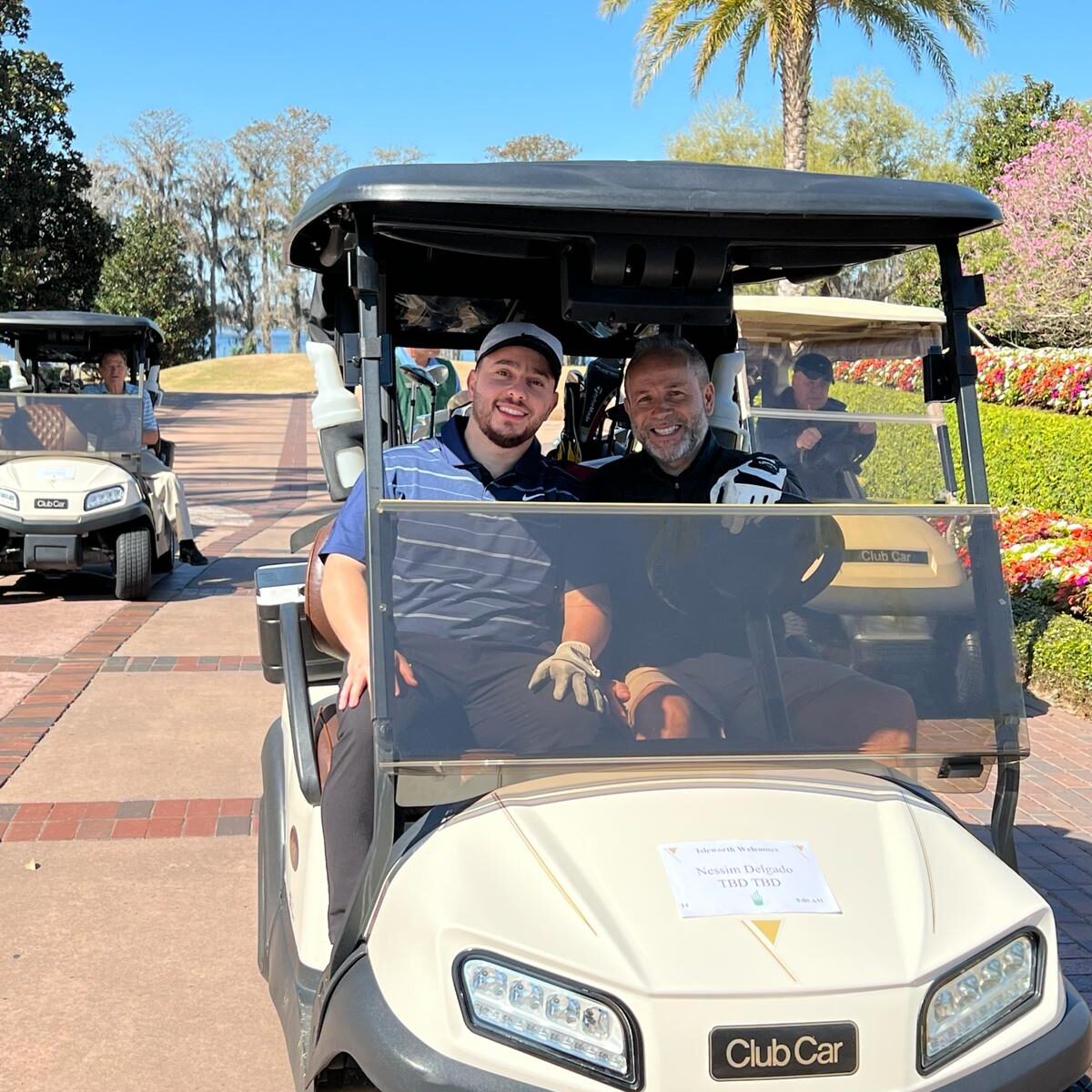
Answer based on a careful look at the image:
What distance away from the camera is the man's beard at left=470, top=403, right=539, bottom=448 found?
8.65 feet

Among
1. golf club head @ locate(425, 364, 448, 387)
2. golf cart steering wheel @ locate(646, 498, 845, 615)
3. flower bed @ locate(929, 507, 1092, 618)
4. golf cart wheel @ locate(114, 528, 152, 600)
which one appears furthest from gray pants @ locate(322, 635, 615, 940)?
golf cart wheel @ locate(114, 528, 152, 600)

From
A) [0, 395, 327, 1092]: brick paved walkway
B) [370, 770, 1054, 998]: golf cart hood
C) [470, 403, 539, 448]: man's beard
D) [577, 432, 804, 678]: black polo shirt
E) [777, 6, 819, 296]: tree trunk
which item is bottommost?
[0, 395, 327, 1092]: brick paved walkway

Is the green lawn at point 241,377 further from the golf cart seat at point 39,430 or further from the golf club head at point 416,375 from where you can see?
the golf club head at point 416,375

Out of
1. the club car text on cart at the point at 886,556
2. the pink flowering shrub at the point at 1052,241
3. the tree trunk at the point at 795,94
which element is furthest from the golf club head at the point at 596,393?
the pink flowering shrub at the point at 1052,241

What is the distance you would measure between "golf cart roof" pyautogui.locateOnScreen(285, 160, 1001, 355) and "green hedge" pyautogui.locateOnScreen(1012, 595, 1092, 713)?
3.44 meters

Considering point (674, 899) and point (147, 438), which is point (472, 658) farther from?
point (147, 438)

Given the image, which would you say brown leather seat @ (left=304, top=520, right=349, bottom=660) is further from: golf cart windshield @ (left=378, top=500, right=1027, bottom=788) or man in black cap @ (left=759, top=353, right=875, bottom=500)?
man in black cap @ (left=759, top=353, right=875, bottom=500)

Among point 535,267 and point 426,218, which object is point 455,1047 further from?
point 535,267

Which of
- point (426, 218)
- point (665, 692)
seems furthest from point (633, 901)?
point (426, 218)

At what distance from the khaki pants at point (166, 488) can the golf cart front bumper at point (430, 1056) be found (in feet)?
21.0

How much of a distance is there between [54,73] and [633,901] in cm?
2325

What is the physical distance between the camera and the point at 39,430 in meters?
7.45

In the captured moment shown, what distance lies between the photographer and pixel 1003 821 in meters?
2.03

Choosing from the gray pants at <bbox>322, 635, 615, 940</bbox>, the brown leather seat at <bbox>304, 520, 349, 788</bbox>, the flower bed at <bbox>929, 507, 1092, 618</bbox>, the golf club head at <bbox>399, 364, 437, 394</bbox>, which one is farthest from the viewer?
the flower bed at <bbox>929, 507, 1092, 618</bbox>
